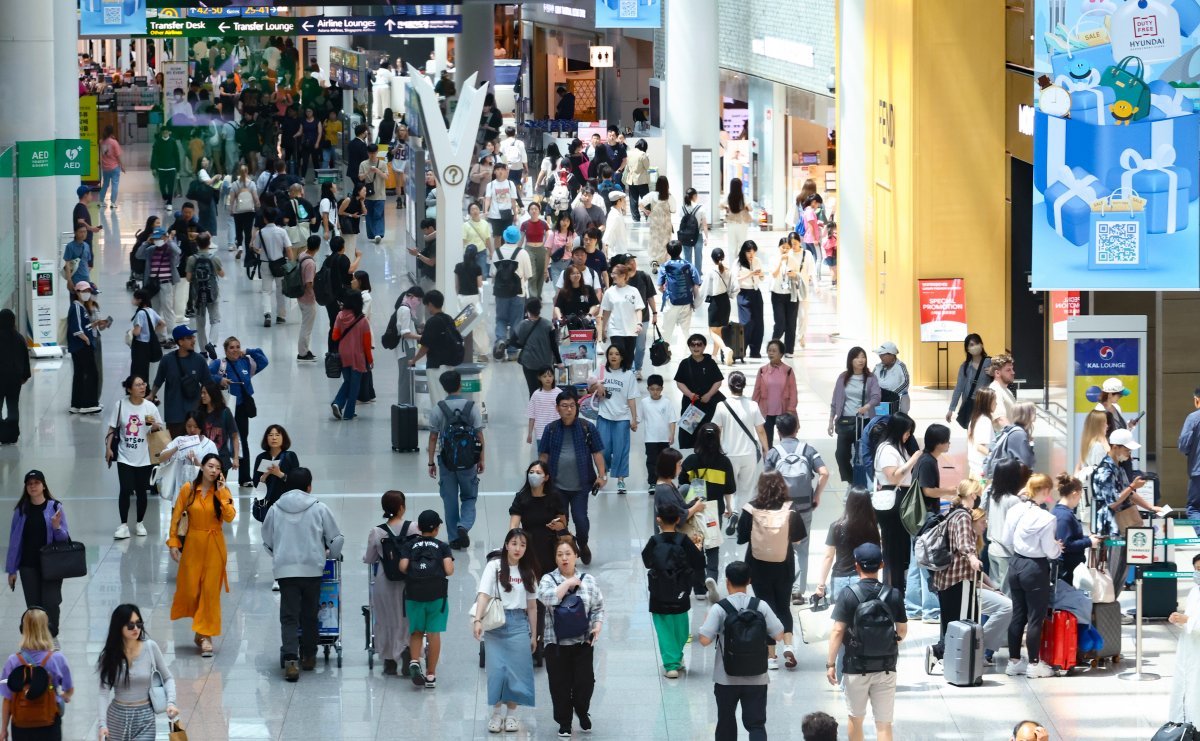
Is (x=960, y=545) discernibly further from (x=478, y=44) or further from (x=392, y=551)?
(x=478, y=44)

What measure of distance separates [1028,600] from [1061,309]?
354 inches

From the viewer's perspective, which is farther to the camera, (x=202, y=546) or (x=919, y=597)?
(x=919, y=597)

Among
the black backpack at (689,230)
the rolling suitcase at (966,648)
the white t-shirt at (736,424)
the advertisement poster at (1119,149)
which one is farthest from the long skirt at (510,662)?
the black backpack at (689,230)

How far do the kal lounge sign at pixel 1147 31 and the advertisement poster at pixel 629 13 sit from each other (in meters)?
19.4

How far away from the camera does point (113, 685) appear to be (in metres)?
10.1

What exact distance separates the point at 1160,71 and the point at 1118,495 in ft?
11.2

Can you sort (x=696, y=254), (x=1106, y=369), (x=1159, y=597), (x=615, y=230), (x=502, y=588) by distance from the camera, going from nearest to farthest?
1. (x=502, y=588)
2. (x=1159, y=597)
3. (x=1106, y=369)
4. (x=615, y=230)
5. (x=696, y=254)

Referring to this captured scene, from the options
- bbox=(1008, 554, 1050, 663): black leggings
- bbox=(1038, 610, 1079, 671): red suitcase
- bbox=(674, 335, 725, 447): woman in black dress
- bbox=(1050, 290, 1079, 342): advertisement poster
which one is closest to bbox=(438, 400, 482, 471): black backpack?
bbox=(674, 335, 725, 447): woman in black dress

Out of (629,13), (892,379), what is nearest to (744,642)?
(892,379)

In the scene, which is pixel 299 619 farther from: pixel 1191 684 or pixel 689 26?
pixel 689 26

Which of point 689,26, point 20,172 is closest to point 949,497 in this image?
point 20,172

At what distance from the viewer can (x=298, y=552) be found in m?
12.2

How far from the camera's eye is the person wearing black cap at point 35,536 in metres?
12.5

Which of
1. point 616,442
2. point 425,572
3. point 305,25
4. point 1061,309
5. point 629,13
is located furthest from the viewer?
point 629,13
